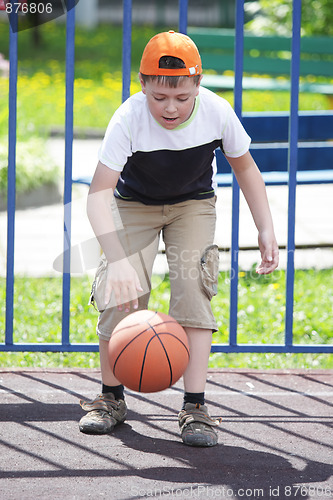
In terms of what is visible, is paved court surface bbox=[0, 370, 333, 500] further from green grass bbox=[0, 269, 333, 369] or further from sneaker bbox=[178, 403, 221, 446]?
green grass bbox=[0, 269, 333, 369]

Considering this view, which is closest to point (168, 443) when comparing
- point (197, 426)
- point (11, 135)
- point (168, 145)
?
point (197, 426)

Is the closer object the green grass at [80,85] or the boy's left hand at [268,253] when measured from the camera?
the boy's left hand at [268,253]

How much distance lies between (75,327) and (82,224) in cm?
236

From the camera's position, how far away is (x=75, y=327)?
5.02 m

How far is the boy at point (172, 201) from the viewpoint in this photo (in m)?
3.17

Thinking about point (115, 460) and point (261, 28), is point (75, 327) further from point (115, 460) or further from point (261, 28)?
point (261, 28)

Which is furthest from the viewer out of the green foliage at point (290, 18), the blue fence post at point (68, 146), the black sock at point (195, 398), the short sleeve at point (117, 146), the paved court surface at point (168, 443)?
the green foliage at point (290, 18)

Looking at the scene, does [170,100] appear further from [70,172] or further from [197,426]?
[197,426]

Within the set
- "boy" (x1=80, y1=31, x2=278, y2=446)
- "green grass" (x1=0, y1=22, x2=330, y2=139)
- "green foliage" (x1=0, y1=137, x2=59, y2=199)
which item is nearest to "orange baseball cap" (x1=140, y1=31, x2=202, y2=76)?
"boy" (x1=80, y1=31, x2=278, y2=446)

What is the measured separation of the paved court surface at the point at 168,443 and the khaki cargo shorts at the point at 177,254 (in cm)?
45

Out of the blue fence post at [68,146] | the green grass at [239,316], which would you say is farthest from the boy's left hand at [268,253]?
the green grass at [239,316]

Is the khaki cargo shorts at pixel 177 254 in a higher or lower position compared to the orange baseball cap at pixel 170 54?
lower

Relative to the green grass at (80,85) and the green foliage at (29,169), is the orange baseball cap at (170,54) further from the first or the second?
the green grass at (80,85)

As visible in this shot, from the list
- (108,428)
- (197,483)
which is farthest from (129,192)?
(197,483)
